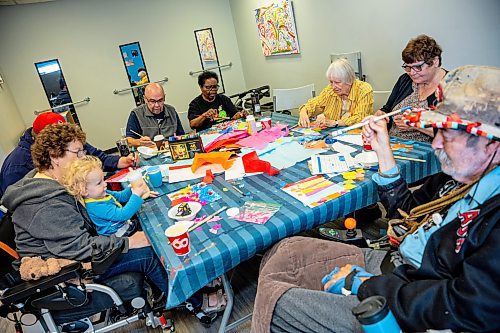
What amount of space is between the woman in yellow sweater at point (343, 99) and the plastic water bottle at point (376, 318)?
5.57 feet

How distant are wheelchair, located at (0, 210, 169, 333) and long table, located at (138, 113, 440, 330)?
0.90 ft

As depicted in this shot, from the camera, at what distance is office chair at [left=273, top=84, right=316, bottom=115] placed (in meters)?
3.39

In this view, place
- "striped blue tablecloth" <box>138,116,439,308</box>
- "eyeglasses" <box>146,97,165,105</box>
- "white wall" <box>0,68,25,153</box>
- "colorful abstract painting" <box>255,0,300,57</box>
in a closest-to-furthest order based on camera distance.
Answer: "striped blue tablecloth" <box>138,116,439,308</box>, "eyeglasses" <box>146,97,165,105</box>, "white wall" <box>0,68,25,153</box>, "colorful abstract painting" <box>255,0,300,57</box>

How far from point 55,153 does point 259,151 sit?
1.12 m

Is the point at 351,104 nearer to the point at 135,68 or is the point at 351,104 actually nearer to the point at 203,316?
the point at 203,316

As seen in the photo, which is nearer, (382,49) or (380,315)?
(380,315)

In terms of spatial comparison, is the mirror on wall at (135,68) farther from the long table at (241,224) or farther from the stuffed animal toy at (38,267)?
the stuffed animal toy at (38,267)

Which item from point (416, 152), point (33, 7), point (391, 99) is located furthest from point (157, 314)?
point (33, 7)

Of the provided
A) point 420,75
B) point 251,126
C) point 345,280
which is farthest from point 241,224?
point 420,75

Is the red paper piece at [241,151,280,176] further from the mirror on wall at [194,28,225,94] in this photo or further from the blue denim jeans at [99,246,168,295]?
the mirror on wall at [194,28,225,94]

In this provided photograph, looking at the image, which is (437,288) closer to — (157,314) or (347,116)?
(157,314)

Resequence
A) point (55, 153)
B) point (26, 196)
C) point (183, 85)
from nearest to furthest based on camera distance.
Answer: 1. point (26, 196)
2. point (55, 153)
3. point (183, 85)

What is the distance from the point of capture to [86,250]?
1402 millimetres

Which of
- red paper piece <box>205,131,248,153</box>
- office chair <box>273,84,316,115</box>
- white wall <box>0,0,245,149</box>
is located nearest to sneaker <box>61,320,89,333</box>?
red paper piece <box>205,131,248,153</box>
